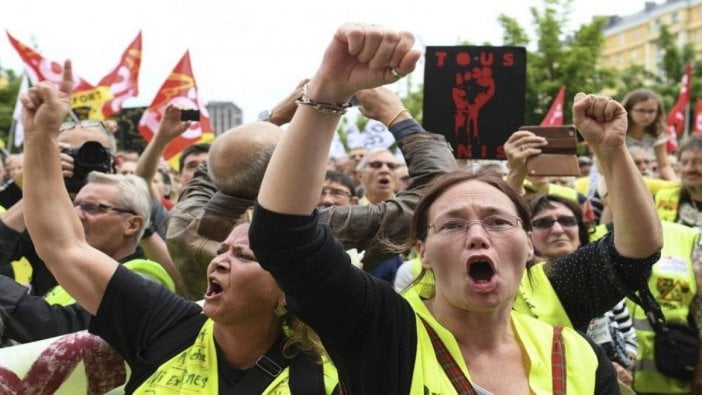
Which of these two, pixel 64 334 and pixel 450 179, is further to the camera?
pixel 64 334

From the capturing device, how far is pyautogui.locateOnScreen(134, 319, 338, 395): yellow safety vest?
8.29 ft

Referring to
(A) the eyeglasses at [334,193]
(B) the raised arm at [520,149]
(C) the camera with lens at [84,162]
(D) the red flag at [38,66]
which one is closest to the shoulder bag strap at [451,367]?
(B) the raised arm at [520,149]

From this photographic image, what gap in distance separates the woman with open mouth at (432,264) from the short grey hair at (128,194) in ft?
5.40

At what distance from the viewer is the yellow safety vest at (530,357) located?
2.07 m

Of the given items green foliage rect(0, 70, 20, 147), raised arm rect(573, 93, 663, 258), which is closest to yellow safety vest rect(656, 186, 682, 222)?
raised arm rect(573, 93, 663, 258)

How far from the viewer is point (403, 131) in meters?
3.12

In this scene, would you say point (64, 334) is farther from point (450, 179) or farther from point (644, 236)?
point (644, 236)

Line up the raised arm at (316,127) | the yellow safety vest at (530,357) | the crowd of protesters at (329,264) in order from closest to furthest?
the raised arm at (316,127)
the crowd of protesters at (329,264)
the yellow safety vest at (530,357)

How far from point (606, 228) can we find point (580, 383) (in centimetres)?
311

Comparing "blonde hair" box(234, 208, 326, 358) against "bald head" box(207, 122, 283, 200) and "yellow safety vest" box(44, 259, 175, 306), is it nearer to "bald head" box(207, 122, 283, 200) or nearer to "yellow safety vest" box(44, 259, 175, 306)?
"bald head" box(207, 122, 283, 200)

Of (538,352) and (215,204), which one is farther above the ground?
(215,204)

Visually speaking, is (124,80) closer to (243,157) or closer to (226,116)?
(226,116)

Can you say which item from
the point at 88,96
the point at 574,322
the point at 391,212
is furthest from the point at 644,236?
the point at 88,96

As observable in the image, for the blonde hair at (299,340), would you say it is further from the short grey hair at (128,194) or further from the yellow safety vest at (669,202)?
the yellow safety vest at (669,202)
